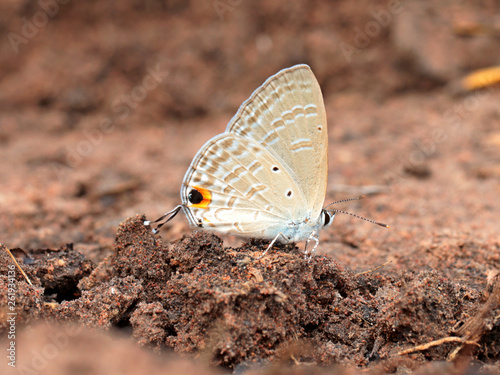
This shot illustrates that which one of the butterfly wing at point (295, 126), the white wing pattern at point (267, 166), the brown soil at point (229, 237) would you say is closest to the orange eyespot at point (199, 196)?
the white wing pattern at point (267, 166)

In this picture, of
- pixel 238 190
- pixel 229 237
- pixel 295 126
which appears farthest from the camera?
pixel 229 237

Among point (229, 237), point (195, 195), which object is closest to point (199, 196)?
point (195, 195)

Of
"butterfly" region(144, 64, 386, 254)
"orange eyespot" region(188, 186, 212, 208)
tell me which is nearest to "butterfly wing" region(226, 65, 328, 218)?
"butterfly" region(144, 64, 386, 254)

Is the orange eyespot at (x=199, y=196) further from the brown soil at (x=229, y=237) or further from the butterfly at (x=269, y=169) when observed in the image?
the brown soil at (x=229, y=237)

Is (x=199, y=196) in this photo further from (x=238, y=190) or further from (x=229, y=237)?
(x=229, y=237)

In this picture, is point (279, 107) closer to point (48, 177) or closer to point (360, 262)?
point (360, 262)

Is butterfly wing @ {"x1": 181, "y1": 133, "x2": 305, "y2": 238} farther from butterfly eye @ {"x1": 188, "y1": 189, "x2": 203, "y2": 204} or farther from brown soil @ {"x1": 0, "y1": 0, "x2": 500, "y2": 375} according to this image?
brown soil @ {"x1": 0, "y1": 0, "x2": 500, "y2": 375}

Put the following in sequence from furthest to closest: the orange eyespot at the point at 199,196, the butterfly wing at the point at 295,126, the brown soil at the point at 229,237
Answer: the orange eyespot at the point at 199,196 → the butterfly wing at the point at 295,126 → the brown soil at the point at 229,237
